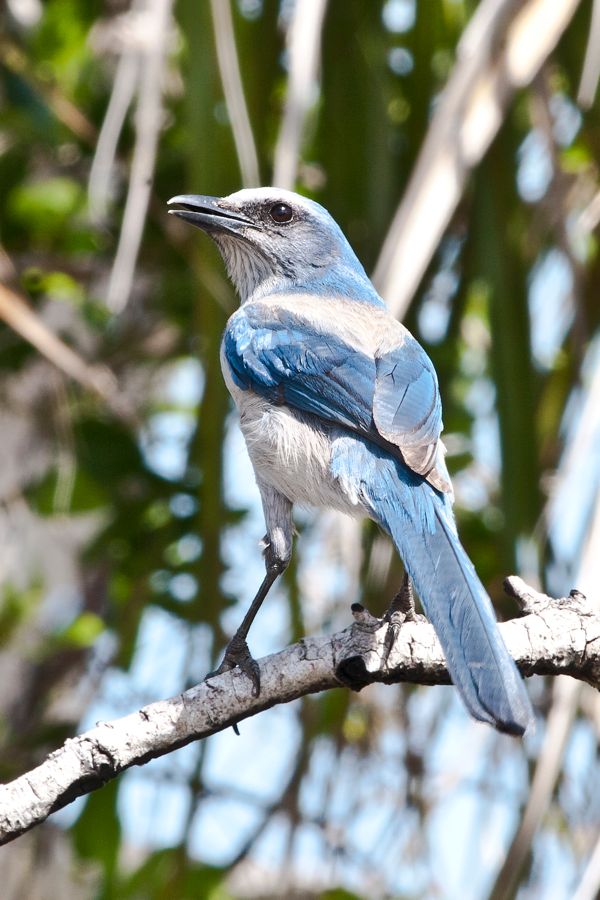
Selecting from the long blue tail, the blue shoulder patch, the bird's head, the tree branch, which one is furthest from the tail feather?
the bird's head

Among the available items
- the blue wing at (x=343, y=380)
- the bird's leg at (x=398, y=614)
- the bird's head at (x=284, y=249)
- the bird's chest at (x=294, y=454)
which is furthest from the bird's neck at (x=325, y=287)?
the bird's leg at (x=398, y=614)

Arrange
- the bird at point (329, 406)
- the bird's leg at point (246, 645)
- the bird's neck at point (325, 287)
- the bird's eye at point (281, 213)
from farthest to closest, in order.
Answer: the bird's eye at point (281, 213), the bird's neck at point (325, 287), the bird at point (329, 406), the bird's leg at point (246, 645)

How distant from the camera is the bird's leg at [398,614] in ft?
9.92

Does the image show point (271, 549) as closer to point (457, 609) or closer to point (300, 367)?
point (300, 367)

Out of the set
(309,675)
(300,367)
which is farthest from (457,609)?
(300,367)

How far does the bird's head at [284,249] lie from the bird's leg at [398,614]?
46.9 inches

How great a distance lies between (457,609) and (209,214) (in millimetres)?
1959

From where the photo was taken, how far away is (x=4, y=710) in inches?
254

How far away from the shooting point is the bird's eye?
4.62 m

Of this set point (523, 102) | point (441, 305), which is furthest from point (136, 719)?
point (523, 102)

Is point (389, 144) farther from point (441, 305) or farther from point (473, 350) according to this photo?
point (473, 350)

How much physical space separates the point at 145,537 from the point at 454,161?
2.32m

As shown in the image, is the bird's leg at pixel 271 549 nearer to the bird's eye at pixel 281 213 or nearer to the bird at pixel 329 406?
the bird at pixel 329 406

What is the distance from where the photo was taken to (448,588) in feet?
10.1
